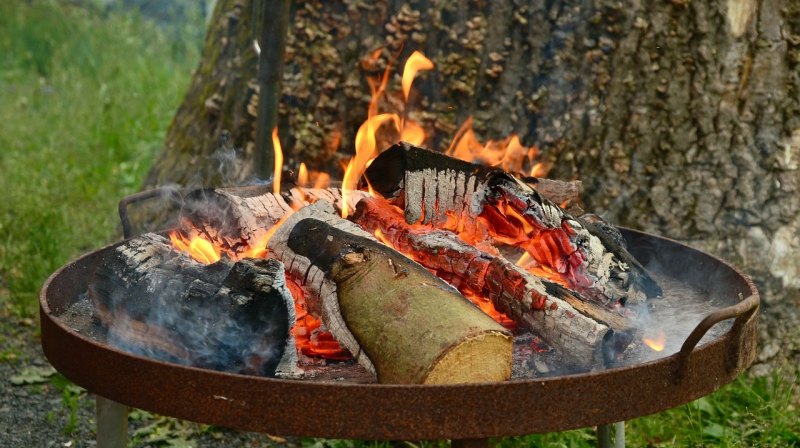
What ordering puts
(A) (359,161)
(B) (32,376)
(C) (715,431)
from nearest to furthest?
(A) (359,161) → (C) (715,431) → (B) (32,376)

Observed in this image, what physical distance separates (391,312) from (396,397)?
0.32 m

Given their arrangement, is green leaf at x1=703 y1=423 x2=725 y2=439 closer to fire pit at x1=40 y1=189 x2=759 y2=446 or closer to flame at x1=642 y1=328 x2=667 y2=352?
flame at x1=642 y1=328 x2=667 y2=352

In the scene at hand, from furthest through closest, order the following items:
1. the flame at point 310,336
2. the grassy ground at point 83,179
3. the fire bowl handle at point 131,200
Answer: the grassy ground at point 83,179
the fire bowl handle at point 131,200
the flame at point 310,336

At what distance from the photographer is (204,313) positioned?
1970 mm

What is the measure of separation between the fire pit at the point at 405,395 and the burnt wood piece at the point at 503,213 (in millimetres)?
488

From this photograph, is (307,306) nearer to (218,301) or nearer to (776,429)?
(218,301)

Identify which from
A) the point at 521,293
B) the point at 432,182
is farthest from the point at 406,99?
the point at 521,293

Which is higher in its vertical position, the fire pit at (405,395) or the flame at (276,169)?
the flame at (276,169)

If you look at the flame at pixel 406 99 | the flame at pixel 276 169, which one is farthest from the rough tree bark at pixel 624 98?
the flame at pixel 276 169

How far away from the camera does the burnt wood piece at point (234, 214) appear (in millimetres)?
2369

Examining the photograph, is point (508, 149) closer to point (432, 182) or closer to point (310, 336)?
point (432, 182)

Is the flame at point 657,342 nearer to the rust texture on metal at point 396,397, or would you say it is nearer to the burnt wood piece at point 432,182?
the rust texture on metal at point 396,397

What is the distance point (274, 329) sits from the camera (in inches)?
75.6

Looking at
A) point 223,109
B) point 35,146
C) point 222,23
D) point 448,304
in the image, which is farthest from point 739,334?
point 35,146
